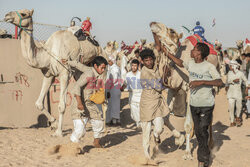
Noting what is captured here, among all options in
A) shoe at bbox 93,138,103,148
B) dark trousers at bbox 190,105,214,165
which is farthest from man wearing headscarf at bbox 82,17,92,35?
dark trousers at bbox 190,105,214,165

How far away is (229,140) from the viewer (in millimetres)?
8516

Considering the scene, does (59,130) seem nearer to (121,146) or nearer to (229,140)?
(121,146)

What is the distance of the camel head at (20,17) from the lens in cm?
770

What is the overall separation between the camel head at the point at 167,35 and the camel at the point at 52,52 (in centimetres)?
292

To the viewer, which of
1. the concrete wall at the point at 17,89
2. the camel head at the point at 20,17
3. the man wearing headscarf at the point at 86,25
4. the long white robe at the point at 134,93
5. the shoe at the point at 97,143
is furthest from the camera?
the concrete wall at the point at 17,89

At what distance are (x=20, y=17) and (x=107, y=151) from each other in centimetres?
371

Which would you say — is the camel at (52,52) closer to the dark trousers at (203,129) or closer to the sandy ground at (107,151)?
the sandy ground at (107,151)

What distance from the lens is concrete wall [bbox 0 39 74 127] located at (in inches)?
383

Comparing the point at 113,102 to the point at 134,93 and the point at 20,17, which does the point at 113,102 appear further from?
the point at 20,17

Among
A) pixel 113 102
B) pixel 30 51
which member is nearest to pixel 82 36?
pixel 30 51

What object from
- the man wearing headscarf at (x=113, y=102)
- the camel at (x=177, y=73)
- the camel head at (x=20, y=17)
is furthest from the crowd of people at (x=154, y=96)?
the man wearing headscarf at (x=113, y=102)

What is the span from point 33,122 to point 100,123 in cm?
434

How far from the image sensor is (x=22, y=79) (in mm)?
10078

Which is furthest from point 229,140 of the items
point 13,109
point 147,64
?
point 13,109
